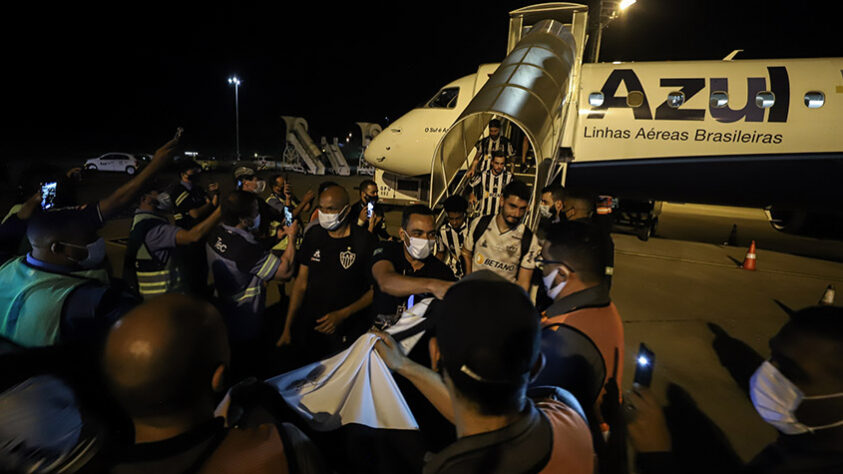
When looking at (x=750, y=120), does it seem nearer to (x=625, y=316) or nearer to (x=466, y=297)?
(x=625, y=316)

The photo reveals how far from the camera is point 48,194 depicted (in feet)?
12.8

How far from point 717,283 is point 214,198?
8791 millimetres

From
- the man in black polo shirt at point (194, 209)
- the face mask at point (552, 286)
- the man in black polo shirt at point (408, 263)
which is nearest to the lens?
the face mask at point (552, 286)

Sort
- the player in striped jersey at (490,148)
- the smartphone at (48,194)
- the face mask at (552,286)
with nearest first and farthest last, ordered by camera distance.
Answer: the face mask at (552,286), the smartphone at (48,194), the player in striped jersey at (490,148)

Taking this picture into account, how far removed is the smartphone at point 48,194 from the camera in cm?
389

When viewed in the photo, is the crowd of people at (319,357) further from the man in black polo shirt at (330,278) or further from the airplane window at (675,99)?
the airplane window at (675,99)

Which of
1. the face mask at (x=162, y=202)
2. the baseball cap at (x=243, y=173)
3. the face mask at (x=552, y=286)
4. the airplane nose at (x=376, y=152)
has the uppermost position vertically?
the airplane nose at (x=376, y=152)

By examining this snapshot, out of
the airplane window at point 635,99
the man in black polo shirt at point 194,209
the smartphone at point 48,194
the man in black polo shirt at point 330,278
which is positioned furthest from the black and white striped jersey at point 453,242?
the airplane window at point 635,99

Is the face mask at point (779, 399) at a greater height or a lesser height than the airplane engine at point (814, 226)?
greater

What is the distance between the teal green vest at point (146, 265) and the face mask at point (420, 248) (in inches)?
77.7

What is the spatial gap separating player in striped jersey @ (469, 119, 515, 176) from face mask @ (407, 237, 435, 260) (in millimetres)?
4934

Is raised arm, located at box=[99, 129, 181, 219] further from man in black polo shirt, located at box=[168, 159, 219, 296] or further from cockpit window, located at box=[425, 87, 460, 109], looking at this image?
cockpit window, located at box=[425, 87, 460, 109]

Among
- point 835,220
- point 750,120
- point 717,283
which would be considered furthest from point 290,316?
point 835,220

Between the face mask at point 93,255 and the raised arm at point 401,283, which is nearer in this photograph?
the face mask at point 93,255
